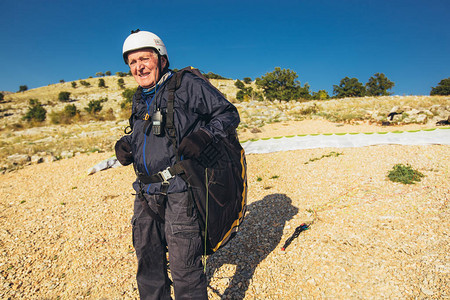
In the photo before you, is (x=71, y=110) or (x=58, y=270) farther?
(x=71, y=110)

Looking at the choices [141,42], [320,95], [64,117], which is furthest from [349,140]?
[320,95]

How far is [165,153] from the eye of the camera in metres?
2.11

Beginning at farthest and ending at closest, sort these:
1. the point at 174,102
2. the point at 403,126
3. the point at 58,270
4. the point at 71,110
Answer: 1. the point at 71,110
2. the point at 403,126
3. the point at 58,270
4. the point at 174,102

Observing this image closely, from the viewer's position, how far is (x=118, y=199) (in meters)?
6.88

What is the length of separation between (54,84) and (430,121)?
96.4 metres

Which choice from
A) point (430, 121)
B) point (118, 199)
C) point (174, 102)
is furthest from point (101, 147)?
point (430, 121)

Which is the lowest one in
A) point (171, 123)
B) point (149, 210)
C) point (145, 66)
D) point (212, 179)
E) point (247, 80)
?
point (149, 210)

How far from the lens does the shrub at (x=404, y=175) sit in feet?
18.7

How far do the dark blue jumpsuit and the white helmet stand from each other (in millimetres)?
358

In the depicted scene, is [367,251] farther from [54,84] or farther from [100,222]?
[54,84]

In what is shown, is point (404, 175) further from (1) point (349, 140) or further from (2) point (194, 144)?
(2) point (194, 144)

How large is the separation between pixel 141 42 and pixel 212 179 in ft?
4.58

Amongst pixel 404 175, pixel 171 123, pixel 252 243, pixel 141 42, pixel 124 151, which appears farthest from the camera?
pixel 404 175

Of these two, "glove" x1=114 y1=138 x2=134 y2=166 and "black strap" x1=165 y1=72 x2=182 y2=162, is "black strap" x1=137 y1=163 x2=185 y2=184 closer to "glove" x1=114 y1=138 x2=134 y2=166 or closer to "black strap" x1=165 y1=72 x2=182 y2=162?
"black strap" x1=165 y1=72 x2=182 y2=162
